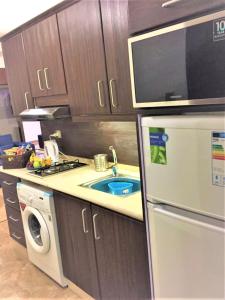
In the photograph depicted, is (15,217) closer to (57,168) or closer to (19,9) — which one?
(57,168)

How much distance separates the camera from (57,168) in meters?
2.48

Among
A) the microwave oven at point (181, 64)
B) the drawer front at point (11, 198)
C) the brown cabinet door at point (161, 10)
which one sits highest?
the brown cabinet door at point (161, 10)

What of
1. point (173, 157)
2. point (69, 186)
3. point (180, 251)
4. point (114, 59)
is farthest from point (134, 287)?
point (114, 59)

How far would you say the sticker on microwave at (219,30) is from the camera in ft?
2.90

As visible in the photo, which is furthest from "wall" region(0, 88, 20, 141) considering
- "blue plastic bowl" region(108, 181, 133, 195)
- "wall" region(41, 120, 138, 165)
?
"blue plastic bowl" region(108, 181, 133, 195)

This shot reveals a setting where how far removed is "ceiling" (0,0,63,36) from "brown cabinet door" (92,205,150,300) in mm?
2282

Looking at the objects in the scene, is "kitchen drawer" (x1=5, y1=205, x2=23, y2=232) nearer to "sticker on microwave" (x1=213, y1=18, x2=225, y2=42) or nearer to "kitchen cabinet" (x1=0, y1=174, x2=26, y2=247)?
"kitchen cabinet" (x1=0, y1=174, x2=26, y2=247)

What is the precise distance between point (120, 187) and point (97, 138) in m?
0.72

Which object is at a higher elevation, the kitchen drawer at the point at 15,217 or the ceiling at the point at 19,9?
the ceiling at the point at 19,9

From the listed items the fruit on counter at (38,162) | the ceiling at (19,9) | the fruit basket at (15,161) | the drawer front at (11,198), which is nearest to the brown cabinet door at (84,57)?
the fruit on counter at (38,162)

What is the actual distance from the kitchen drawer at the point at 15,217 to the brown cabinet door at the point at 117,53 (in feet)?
5.43

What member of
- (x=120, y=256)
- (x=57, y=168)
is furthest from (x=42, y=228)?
(x=120, y=256)

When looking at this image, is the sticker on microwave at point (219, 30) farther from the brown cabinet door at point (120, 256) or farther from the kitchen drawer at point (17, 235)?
the kitchen drawer at point (17, 235)

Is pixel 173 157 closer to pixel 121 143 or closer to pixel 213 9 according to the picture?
pixel 213 9
